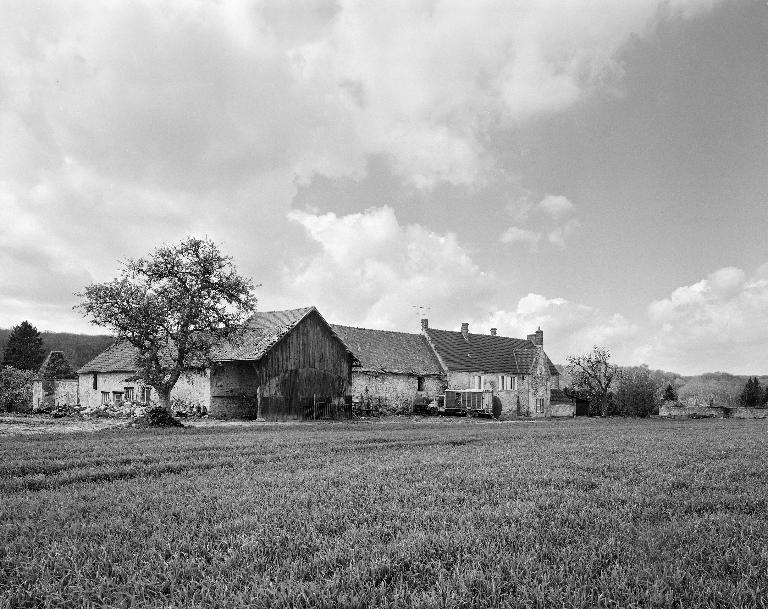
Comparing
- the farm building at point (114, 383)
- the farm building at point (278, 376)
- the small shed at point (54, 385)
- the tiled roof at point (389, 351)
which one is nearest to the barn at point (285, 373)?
the farm building at point (278, 376)

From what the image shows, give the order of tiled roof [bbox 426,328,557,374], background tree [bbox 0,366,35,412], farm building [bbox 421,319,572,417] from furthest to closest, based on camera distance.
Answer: tiled roof [bbox 426,328,557,374] < farm building [bbox 421,319,572,417] < background tree [bbox 0,366,35,412]

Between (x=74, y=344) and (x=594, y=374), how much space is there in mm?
87466

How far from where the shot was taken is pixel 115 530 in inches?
219

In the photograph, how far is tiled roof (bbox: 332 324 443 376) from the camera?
1793 inches

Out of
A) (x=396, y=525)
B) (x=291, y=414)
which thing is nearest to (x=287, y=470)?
(x=396, y=525)

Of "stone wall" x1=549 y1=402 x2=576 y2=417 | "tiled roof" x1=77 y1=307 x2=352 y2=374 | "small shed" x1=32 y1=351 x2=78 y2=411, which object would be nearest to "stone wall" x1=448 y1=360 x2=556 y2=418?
"stone wall" x1=549 y1=402 x2=576 y2=417

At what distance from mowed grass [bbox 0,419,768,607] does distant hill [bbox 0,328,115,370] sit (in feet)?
289

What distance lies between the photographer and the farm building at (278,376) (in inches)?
1299

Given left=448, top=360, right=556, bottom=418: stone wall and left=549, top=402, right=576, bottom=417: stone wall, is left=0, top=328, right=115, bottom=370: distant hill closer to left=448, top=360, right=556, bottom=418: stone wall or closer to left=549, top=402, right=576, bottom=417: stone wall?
left=448, top=360, right=556, bottom=418: stone wall

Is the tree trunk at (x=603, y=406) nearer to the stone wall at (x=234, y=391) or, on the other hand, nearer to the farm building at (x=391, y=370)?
the farm building at (x=391, y=370)

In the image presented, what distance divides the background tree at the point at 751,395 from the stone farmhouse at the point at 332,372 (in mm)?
27059

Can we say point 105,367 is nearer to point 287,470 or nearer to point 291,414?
point 291,414

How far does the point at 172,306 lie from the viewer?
2764cm

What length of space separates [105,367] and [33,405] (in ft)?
42.8
